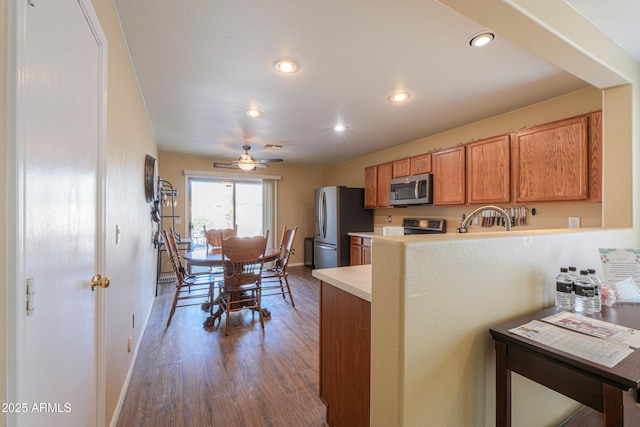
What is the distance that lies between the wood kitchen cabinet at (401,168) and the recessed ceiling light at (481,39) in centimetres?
231

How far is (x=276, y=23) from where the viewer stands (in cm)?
160

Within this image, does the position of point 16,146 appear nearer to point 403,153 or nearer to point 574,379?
point 574,379

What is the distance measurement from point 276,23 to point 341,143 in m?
2.85

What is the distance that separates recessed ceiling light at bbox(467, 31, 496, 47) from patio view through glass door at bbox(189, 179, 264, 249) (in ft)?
16.1

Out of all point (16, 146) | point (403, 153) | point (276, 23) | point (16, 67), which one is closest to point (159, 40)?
point (276, 23)

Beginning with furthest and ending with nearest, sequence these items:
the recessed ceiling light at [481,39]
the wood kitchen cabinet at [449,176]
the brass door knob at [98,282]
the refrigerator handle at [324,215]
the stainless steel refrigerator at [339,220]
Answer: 1. the refrigerator handle at [324,215]
2. the stainless steel refrigerator at [339,220]
3. the wood kitchen cabinet at [449,176]
4. the recessed ceiling light at [481,39]
5. the brass door knob at [98,282]

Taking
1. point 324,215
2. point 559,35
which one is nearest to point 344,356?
point 559,35

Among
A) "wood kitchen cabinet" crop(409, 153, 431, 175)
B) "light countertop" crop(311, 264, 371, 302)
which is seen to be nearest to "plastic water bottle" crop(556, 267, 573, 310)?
"light countertop" crop(311, 264, 371, 302)

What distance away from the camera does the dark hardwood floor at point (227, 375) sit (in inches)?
65.7

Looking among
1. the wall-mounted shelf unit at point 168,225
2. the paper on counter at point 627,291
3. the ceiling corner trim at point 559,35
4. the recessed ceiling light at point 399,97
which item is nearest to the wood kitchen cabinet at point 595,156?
the ceiling corner trim at point 559,35

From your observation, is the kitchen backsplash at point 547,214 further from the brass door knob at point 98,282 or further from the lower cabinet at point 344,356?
the brass door knob at point 98,282

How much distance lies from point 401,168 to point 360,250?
1.54 metres

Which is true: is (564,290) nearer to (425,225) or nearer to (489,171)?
(489,171)

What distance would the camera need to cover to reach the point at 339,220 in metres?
4.88
